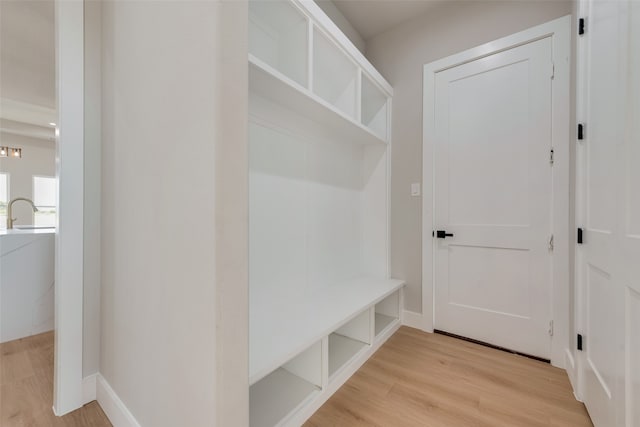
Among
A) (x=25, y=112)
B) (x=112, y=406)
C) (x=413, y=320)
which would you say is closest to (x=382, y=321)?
(x=413, y=320)

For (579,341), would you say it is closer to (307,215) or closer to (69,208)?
(307,215)

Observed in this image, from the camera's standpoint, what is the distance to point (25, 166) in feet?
19.7

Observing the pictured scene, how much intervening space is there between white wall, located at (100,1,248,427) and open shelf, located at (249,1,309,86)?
731mm

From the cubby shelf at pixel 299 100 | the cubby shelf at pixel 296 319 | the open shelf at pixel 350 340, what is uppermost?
the cubby shelf at pixel 299 100

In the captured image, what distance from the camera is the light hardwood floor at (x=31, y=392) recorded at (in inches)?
49.1

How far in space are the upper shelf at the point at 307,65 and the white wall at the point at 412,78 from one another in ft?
1.06

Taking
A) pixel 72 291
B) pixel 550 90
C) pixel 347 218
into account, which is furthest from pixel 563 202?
pixel 72 291

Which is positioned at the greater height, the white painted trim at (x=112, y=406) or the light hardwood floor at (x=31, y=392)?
the white painted trim at (x=112, y=406)

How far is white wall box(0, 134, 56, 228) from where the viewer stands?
228 inches

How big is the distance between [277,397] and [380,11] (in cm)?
306

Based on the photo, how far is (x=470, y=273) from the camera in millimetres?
2129

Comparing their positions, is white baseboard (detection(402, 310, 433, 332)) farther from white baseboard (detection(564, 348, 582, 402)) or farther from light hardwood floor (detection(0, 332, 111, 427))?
light hardwood floor (detection(0, 332, 111, 427))

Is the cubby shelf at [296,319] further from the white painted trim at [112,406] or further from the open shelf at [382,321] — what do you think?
the white painted trim at [112,406]

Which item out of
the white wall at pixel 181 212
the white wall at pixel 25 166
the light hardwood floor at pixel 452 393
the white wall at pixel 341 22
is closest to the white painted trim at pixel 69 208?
the white wall at pixel 181 212
